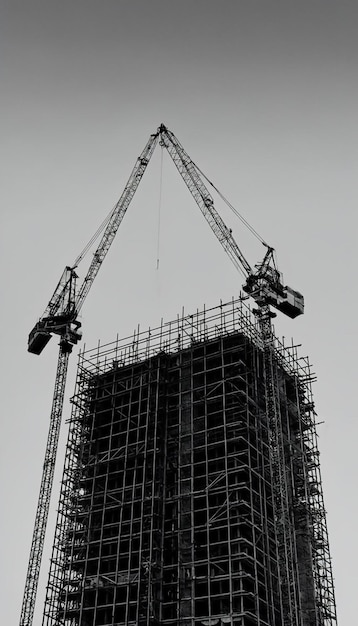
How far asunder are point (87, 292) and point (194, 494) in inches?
1401

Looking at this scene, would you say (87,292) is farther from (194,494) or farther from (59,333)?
(194,494)

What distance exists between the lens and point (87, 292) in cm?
10238

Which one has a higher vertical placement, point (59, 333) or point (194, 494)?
point (59, 333)

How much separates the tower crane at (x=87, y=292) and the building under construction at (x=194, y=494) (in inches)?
46.4

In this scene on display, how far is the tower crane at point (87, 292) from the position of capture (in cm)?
8144

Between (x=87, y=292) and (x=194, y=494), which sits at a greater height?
(x=87, y=292)

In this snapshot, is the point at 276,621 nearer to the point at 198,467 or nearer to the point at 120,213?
the point at 198,467

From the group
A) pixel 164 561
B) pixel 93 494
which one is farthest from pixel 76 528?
pixel 164 561

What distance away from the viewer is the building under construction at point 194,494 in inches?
2798

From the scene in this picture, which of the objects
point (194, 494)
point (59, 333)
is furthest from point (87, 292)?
point (194, 494)

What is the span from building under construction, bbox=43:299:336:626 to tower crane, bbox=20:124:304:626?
1178 mm

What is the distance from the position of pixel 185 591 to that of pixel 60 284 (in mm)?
44520

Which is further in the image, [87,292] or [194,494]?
[87,292]

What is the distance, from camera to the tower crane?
81.4 m
